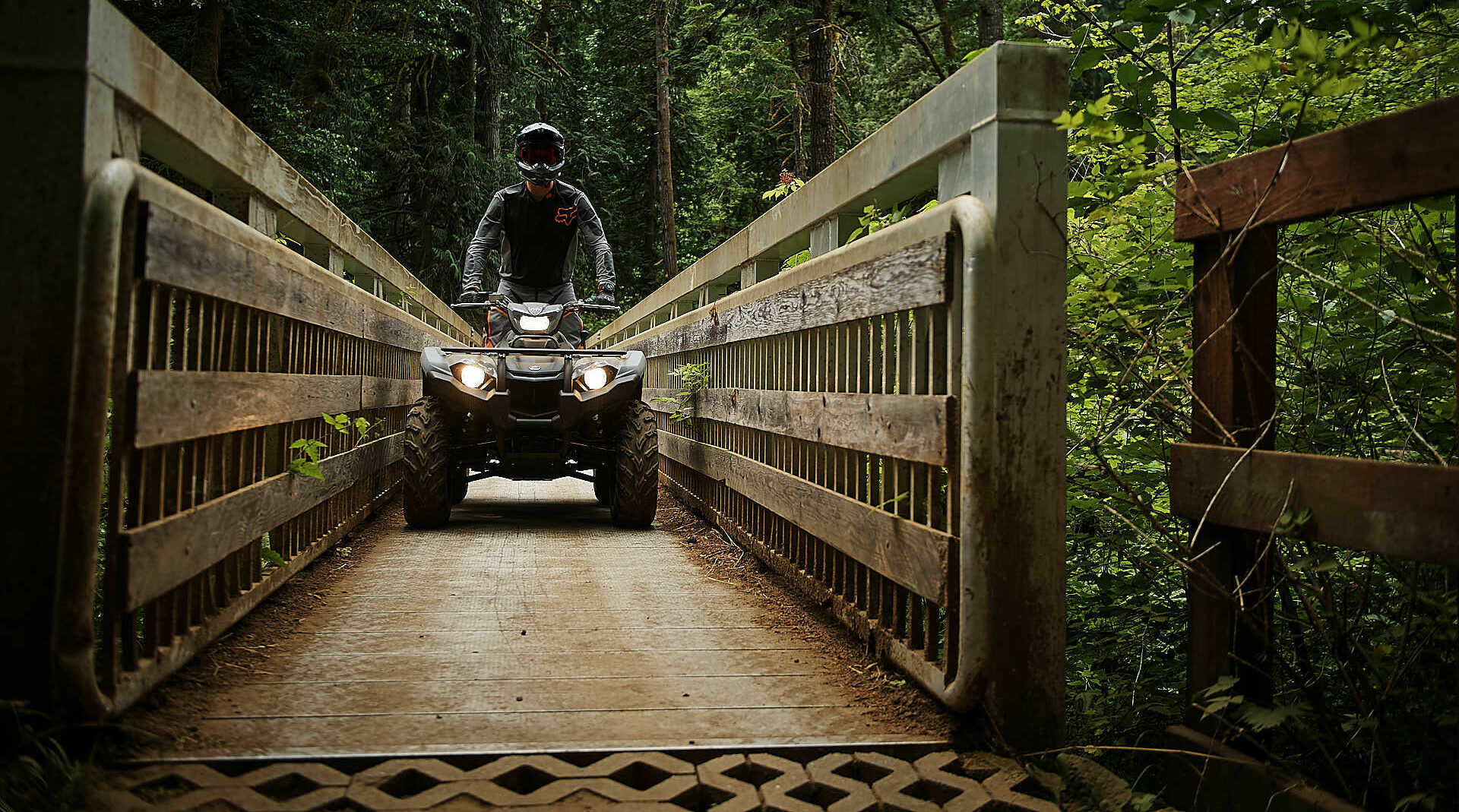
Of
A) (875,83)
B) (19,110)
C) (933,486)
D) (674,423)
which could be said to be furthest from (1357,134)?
(875,83)

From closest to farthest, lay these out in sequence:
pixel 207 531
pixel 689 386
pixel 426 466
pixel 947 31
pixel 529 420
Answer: pixel 207 531 < pixel 426 466 < pixel 529 420 < pixel 689 386 < pixel 947 31

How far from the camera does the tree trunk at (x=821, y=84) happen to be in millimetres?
10672

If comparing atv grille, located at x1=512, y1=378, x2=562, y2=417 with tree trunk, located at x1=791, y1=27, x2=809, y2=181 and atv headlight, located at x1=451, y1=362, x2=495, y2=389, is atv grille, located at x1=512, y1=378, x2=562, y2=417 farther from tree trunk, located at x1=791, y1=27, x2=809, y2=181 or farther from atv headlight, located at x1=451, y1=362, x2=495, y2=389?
tree trunk, located at x1=791, y1=27, x2=809, y2=181

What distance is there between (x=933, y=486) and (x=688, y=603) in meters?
1.75

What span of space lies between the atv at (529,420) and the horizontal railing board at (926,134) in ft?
5.56

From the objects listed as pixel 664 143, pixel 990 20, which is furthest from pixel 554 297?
pixel 664 143

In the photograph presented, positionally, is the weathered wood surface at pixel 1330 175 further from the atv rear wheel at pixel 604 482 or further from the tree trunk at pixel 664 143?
the tree trunk at pixel 664 143

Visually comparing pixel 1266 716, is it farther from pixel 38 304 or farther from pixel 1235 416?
pixel 38 304

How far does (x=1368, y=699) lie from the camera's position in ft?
7.80

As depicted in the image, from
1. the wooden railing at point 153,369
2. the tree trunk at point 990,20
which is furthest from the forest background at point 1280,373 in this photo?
the tree trunk at point 990,20

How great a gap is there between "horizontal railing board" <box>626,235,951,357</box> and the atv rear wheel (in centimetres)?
161

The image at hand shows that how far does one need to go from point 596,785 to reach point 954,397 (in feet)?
4.04

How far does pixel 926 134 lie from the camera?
9.51 feet

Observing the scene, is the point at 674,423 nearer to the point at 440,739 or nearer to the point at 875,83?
the point at 440,739
